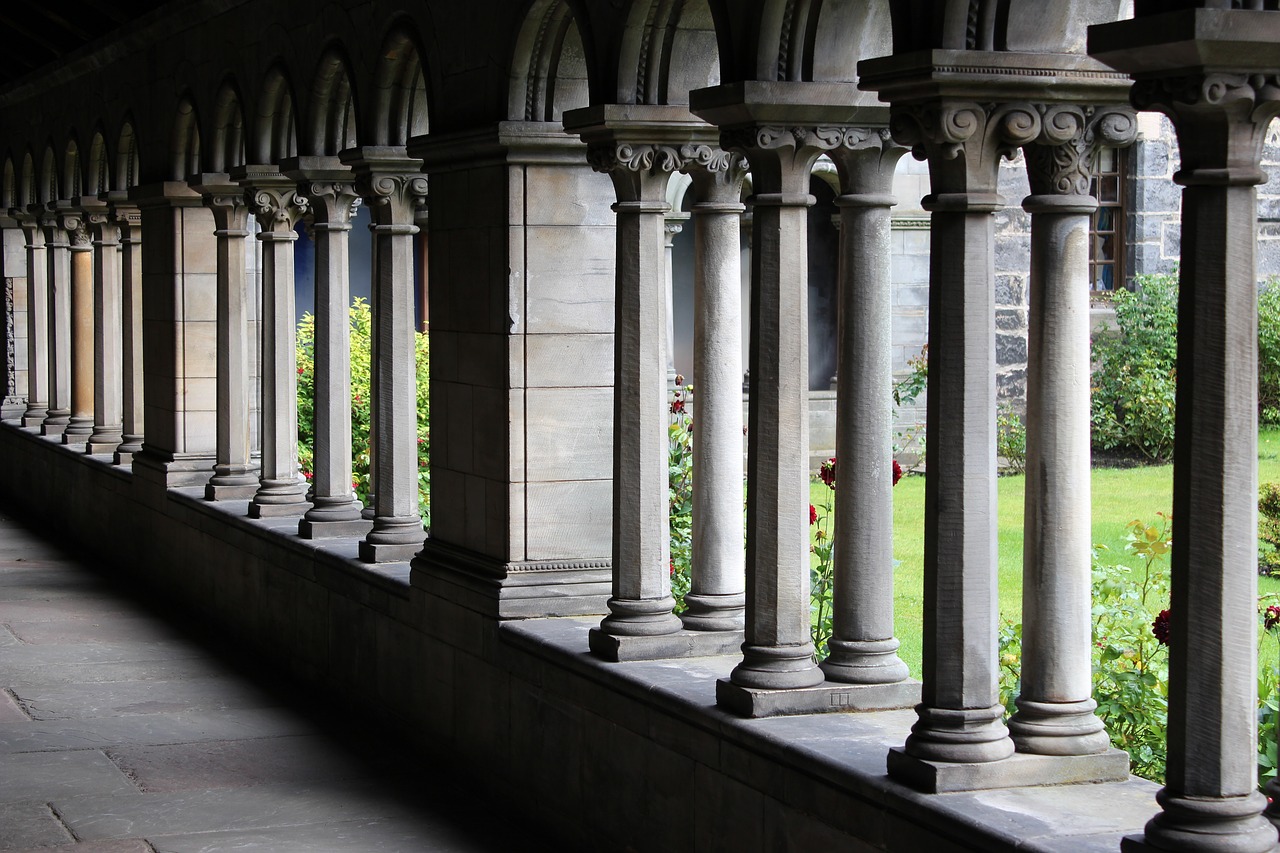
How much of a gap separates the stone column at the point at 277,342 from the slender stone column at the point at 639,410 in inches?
134

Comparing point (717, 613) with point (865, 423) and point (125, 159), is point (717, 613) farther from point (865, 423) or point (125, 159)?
point (125, 159)

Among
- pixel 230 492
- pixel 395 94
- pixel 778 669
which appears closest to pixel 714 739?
pixel 778 669

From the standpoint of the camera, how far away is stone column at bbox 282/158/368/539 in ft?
25.7

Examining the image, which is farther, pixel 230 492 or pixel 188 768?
pixel 230 492

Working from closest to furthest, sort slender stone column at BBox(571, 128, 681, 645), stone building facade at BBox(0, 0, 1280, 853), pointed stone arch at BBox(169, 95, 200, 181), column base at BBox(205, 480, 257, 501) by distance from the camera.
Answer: stone building facade at BBox(0, 0, 1280, 853) < slender stone column at BBox(571, 128, 681, 645) < column base at BBox(205, 480, 257, 501) < pointed stone arch at BBox(169, 95, 200, 181)

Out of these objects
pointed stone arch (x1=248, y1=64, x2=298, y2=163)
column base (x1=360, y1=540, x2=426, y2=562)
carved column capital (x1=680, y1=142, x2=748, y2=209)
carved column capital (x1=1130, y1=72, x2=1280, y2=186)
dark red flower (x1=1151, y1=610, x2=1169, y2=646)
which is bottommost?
column base (x1=360, y1=540, x2=426, y2=562)

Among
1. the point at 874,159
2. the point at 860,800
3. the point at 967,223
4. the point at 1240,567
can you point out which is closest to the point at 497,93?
the point at 874,159

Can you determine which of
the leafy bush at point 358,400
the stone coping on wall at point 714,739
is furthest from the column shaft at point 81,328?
the stone coping on wall at point 714,739

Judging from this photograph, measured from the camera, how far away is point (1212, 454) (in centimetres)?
320

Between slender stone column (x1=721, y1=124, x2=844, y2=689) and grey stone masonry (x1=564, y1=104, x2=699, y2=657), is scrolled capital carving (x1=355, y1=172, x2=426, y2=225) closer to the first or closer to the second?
grey stone masonry (x1=564, y1=104, x2=699, y2=657)

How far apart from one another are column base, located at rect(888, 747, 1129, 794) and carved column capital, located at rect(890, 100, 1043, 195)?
116 cm

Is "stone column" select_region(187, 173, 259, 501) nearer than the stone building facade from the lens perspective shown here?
No

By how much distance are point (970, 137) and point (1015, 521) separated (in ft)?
20.1

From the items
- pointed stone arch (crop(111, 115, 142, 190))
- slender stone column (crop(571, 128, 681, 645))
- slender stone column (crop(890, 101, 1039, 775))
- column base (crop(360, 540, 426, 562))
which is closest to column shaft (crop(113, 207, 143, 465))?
pointed stone arch (crop(111, 115, 142, 190))
